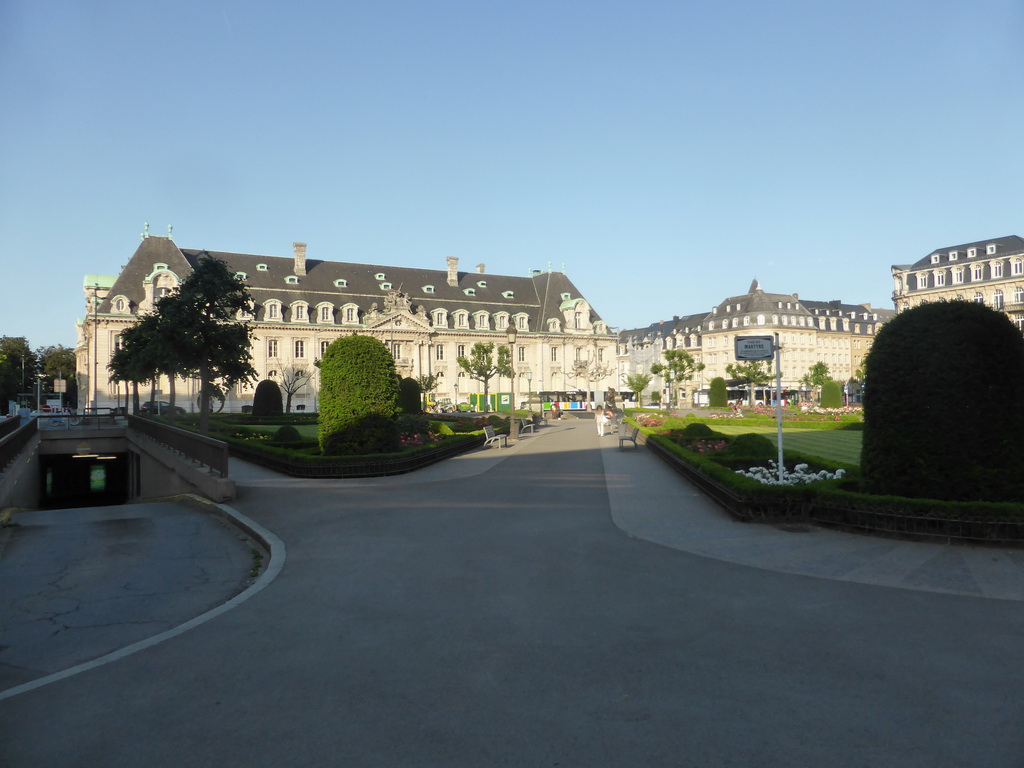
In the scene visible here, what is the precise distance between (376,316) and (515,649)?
81.3 metres

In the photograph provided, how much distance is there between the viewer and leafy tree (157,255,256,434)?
28969 millimetres

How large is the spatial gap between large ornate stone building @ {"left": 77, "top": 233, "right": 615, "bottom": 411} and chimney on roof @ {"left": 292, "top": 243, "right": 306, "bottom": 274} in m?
0.12

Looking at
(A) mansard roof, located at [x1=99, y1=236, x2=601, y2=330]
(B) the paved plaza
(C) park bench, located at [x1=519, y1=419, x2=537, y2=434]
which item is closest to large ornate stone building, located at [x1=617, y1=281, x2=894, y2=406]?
(A) mansard roof, located at [x1=99, y1=236, x2=601, y2=330]

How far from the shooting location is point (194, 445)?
17297 millimetres

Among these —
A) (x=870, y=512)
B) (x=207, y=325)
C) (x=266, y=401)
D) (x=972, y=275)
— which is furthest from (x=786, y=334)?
(x=870, y=512)

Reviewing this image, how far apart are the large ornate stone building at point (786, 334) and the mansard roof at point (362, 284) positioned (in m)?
18.0

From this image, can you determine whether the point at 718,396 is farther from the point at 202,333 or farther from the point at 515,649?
the point at 515,649

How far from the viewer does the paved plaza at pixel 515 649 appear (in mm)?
4055

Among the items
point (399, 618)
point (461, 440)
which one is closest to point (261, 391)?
point (461, 440)

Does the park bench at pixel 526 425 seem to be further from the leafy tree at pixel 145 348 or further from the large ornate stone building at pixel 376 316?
the large ornate stone building at pixel 376 316

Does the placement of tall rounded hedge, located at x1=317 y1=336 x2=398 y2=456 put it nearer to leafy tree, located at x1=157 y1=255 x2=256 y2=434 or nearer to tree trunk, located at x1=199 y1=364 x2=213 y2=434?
tree trunk, located at x1=199 y1=364 x2=213 y2=434

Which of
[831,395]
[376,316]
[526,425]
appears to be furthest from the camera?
[376,316]

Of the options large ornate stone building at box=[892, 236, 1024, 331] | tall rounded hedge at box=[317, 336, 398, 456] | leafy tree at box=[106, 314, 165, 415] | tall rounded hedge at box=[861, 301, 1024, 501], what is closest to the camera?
tall rounded hedge at box=[861, 301, 1024, 501]

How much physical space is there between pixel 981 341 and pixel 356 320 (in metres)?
79.9
